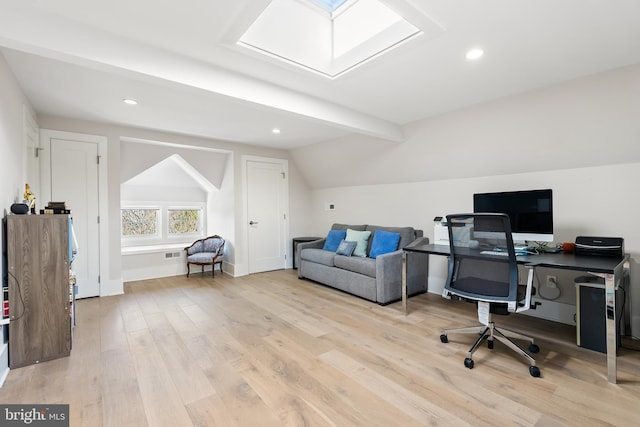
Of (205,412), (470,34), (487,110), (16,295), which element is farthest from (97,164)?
(487,110)

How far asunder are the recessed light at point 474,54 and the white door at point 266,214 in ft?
12.5

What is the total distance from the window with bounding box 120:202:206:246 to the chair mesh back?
5045 mm

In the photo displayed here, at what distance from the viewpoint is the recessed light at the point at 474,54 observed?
2.05 metres

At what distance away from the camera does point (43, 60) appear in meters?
2.23

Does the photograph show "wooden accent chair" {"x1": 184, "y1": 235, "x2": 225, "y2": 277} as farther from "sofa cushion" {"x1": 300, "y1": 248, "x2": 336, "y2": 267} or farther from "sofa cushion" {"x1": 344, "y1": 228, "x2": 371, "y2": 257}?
"sofa cushion" {"x1": 344, "y1": 228, "x2": 371, "y2": 257}

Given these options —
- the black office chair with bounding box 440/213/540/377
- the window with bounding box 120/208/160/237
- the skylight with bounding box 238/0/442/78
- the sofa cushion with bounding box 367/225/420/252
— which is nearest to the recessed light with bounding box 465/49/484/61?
the skylight with bounding box 238/0/442/78

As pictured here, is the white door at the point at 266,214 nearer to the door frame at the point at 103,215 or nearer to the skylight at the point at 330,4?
the door frame at the point at 103,215

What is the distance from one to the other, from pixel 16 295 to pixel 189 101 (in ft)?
7.10

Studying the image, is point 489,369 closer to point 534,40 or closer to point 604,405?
point 604,405

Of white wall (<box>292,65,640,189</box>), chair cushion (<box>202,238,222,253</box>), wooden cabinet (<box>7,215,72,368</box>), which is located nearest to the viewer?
wooden cabinet (<box>7,215,72,368</box>)

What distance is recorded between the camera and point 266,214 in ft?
17.7

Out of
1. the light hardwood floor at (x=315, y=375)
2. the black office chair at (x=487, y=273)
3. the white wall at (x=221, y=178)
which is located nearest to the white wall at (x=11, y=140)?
the white wall at (x=221, y=178)

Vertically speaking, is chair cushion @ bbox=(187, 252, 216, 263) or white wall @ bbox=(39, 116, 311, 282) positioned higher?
white wall @ bbox=(39, 116, 311, 282)

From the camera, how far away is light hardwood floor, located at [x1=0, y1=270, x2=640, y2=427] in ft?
5.37
